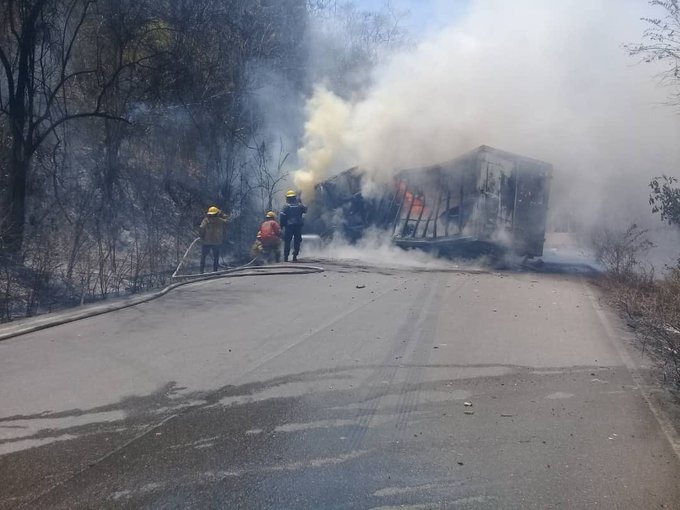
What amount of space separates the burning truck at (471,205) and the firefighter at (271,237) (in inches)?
135

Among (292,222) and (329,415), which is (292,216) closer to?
(292,222)

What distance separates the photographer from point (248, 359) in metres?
6.90

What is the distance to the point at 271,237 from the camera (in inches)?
670

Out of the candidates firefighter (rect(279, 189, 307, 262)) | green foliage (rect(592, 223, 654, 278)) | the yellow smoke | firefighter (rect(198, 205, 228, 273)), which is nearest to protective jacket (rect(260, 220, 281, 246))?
firefighter (rect(279, 189, 307, 262))

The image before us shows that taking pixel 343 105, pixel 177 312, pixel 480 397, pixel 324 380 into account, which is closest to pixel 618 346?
pixel 480 397

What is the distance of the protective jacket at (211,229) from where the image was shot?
15531mm

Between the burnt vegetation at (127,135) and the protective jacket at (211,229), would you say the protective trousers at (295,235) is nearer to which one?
the protective jacket at (211,229)

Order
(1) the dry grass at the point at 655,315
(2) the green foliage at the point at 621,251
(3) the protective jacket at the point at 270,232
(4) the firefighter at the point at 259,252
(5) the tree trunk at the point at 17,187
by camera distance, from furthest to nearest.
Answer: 1. (4) the firefighter at the point at 259,252
2. (3) the protective jacket at the point at 270,232
3. (2) the green foliage at the point at 621,251
4. (5) the tree trunk at the point at 17,187
5. (1) the dry grass at the point at 655,315

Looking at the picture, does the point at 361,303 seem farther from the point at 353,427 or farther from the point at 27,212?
the point at 27,212

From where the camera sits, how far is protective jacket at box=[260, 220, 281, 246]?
16969 mm

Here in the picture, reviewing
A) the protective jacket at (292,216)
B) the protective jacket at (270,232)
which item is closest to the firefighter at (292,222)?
the protective jacket at (292,216)

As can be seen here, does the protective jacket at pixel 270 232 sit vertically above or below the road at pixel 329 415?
above

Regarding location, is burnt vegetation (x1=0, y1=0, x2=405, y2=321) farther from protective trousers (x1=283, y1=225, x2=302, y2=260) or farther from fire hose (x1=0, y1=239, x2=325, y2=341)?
protective trousers (x1=283, y1=225, x2=302, y2=260)

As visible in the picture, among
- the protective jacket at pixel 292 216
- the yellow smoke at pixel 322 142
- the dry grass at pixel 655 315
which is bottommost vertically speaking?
the dry grass at pixel 655 315
